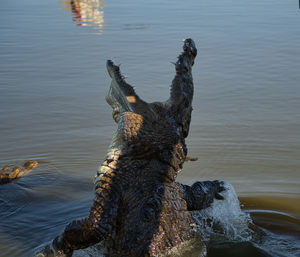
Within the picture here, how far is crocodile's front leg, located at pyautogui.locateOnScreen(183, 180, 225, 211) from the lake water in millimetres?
407

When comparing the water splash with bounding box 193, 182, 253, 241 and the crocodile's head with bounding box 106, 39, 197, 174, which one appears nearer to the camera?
the crocodile's head with bounding box 106, 39, 197, 174

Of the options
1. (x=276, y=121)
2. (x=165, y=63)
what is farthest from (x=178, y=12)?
(x=276, y=121)

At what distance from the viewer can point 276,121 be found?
6.08 m

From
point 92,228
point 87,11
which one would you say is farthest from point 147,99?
point 87,11

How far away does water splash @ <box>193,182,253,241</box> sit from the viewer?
3.89 metres

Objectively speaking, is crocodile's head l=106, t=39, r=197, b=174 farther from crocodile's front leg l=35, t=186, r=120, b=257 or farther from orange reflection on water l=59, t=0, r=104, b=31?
orange reflection on water l=59, t=0, r=104, b=31

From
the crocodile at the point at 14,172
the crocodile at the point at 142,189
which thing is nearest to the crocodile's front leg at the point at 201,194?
the crocodile at the point at 142,189

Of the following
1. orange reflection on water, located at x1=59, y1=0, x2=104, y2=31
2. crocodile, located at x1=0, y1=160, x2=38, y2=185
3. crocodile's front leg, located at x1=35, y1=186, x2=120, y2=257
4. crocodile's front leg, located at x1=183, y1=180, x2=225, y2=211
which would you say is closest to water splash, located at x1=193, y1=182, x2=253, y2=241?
crocodile's front leg, located at x1=183, y1=180, x2=225, y2=211

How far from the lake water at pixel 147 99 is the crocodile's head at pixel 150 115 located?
0.99 m

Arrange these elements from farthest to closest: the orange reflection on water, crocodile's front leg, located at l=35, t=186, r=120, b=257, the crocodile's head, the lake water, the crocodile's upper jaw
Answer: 1. the orange reflection on water
2. the lake water
3. the crocodile's upper jaw
4. the crocodile's head
5. crocodile's front leg, located at l=35, t=186, r=120, b=257

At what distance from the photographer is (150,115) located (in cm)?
368

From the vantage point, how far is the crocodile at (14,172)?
15.7ft

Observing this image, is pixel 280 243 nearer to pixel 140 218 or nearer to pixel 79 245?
pixel 140 218

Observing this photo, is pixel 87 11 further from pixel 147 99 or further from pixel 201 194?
pixel 201 194
